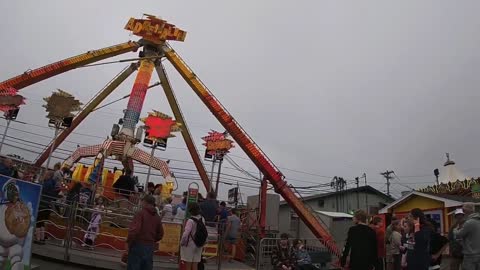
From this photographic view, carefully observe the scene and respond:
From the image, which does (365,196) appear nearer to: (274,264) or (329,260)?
(329,260)

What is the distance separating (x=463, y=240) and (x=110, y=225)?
8.31m

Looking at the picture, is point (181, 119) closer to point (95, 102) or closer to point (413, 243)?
point (95, 102)

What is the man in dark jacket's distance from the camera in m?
7.00

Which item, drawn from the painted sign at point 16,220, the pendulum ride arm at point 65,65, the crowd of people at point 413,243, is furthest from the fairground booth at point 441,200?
the pendulum ride arm at point 65,65

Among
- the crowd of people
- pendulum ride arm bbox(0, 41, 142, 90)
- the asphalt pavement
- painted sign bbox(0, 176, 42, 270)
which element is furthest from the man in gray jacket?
pendulum ride arm bbox(0, 41, 142, 90)

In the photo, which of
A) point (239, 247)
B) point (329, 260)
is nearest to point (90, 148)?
point (239, 247)

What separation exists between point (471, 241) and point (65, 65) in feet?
103

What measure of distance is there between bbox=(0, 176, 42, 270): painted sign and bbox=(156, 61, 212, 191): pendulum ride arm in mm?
26796

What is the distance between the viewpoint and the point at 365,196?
4166 cm

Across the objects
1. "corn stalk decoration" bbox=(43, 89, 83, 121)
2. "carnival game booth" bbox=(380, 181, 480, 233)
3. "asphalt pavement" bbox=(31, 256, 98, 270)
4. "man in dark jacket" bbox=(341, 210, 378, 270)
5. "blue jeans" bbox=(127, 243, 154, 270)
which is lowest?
"asphalt pavement" bbox=(31, 256, 98, 270)

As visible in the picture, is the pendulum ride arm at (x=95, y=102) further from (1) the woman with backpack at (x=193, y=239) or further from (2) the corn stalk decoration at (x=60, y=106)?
(1) the woman with backpack at (x=193, y=239)

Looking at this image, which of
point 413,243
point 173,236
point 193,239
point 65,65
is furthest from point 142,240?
point 65,65

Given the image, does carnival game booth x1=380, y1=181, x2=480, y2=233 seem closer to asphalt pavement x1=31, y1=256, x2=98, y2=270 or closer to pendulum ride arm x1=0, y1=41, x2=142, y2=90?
asphalt pavement x1=31, y1=256, x2=98, y2=270

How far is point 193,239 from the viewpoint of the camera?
8219 mm
